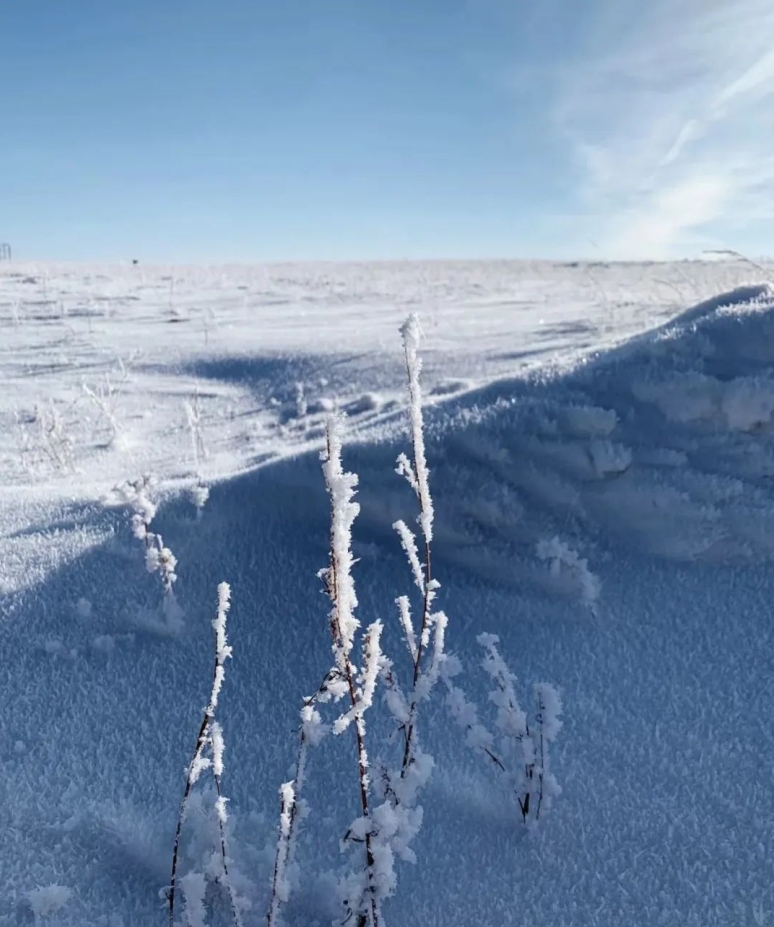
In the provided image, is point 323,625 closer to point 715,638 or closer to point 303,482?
point 303,482

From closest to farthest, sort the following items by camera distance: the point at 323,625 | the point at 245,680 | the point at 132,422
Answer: the point at 245,680
the point at 323,625
the point at 132,422

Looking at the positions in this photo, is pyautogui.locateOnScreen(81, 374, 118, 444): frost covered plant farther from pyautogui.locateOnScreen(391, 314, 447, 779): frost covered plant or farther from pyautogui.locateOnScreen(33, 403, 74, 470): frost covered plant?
pyautogui.locateOnScreen(391, 314, 447, 779): frost covered plant

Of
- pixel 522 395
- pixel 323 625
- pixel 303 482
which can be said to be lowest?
pixel 323 625

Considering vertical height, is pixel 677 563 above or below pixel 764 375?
below

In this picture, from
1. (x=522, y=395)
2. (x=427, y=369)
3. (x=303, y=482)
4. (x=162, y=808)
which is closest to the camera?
(x=162, y=808)

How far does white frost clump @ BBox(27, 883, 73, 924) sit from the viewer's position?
104cm

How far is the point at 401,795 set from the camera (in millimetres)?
999

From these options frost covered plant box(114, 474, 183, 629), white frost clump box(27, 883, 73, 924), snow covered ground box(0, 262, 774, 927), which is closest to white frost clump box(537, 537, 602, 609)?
snow covered ground box(0, 262, 774, 927)

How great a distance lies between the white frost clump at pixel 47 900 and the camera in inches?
40.9

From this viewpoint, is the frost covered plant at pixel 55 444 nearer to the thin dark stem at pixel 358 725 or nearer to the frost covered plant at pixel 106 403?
the frost covered plant at pixel 106 403

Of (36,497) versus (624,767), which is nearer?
(624,767)

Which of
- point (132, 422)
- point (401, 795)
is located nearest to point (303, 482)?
point (401, 795)

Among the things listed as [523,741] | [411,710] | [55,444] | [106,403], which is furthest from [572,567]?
[106,403]

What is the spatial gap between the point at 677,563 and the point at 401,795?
1.02 meters
